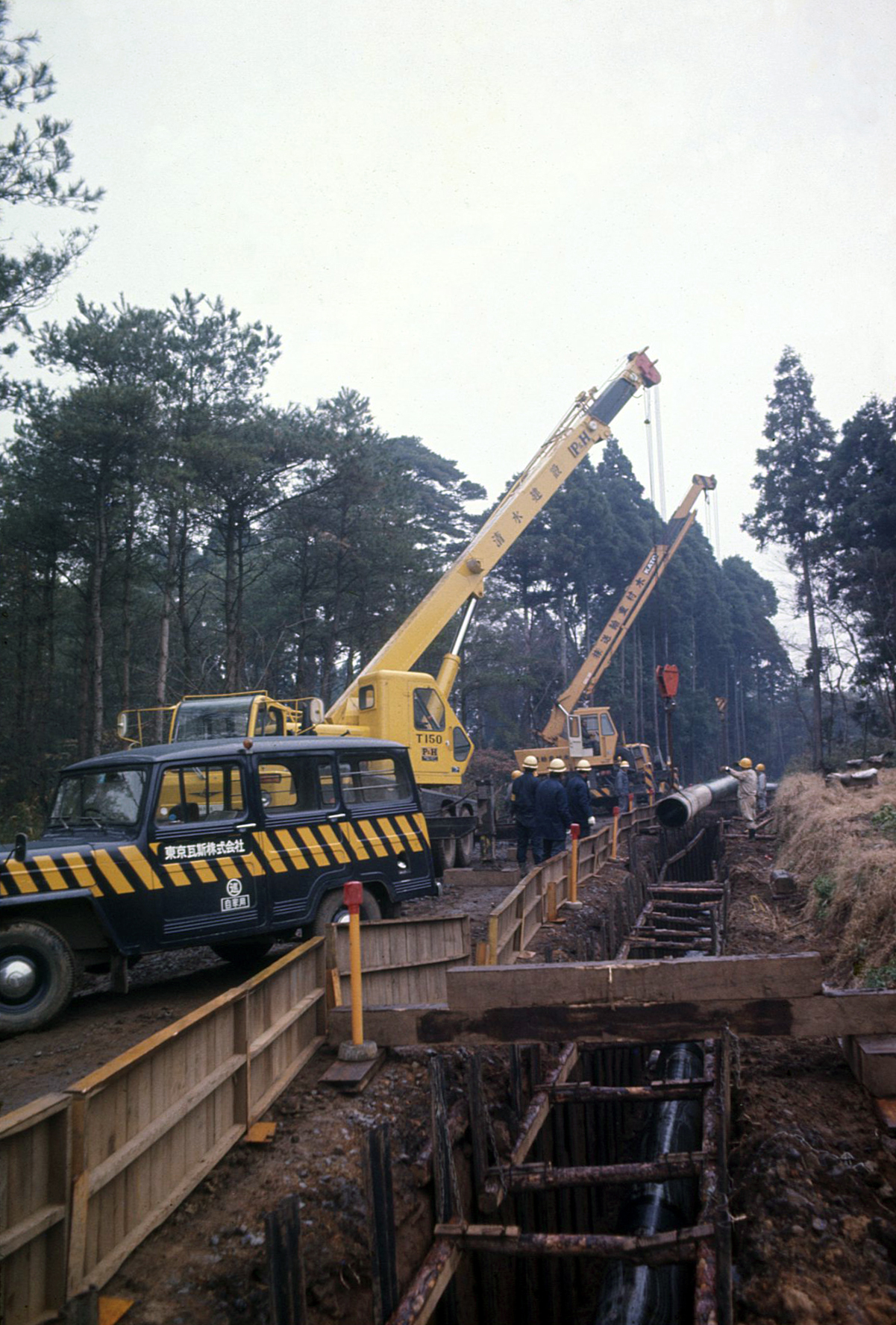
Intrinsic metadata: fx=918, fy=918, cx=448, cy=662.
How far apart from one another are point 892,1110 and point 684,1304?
80.3 inches

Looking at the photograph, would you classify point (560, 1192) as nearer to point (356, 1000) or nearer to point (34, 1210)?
point (356, 1000)

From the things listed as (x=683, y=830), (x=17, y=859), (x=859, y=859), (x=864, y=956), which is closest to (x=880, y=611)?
(x=683, y=830)

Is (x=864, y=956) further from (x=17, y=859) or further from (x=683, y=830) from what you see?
(x=683, y=830)

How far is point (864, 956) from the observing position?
858cm

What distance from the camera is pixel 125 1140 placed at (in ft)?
12.8

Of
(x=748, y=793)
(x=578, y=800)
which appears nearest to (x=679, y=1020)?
(x=578, y=800)

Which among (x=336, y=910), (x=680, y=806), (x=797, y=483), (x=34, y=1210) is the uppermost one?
(x=797, y=483)

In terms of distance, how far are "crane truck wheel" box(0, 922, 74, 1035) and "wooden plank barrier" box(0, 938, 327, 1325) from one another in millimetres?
1697

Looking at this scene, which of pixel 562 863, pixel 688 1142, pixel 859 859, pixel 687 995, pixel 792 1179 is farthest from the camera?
pixel 562 863

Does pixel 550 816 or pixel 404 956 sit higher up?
pixel 550 816

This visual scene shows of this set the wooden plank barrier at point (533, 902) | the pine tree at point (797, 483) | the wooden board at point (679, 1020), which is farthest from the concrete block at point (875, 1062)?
the pine tree at point (797, 483)

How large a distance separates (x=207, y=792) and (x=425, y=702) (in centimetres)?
821

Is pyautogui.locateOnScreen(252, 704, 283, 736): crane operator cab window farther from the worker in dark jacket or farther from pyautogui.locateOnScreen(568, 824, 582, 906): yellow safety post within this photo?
pyautogui.locateOnScreen(568, 824, 582, 906): yellow safety post

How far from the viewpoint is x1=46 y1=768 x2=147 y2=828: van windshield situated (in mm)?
7090
